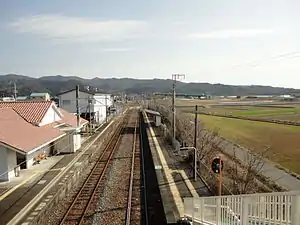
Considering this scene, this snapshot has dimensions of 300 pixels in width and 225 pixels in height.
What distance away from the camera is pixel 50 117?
968 inches

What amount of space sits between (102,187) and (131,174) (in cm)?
293

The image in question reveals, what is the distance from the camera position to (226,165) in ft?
70.8

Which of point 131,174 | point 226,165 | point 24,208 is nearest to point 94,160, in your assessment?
point 131,174

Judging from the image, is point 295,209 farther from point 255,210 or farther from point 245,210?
point 245,210

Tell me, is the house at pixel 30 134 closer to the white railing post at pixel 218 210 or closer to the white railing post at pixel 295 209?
the white railing post at pixel 218 210

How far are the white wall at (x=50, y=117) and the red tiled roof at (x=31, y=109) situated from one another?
32cm

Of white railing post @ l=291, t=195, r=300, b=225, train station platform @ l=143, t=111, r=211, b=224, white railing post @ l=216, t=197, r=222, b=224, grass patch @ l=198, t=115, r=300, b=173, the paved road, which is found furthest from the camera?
grass patch @ l=198, t=115, r=300, b=173

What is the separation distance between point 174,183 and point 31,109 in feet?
38.7

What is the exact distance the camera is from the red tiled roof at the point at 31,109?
22.5 m

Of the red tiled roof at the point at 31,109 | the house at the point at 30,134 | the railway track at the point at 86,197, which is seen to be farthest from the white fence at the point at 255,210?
the red tiled roof at the point at 31,109

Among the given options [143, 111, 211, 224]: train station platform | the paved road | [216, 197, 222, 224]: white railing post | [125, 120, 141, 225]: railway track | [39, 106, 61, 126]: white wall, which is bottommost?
the paved road

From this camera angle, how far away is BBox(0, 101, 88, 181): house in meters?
16.4

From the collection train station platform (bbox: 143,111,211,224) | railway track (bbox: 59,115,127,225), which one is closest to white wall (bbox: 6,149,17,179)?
railway track (bbox: 59,115,127,225)

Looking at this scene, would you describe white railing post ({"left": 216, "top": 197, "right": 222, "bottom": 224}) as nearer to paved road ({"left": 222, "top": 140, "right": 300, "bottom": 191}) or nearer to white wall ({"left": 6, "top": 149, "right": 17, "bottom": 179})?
paved road ({"left": 222, "top": 140, "right": 300, "bottom": 191})
